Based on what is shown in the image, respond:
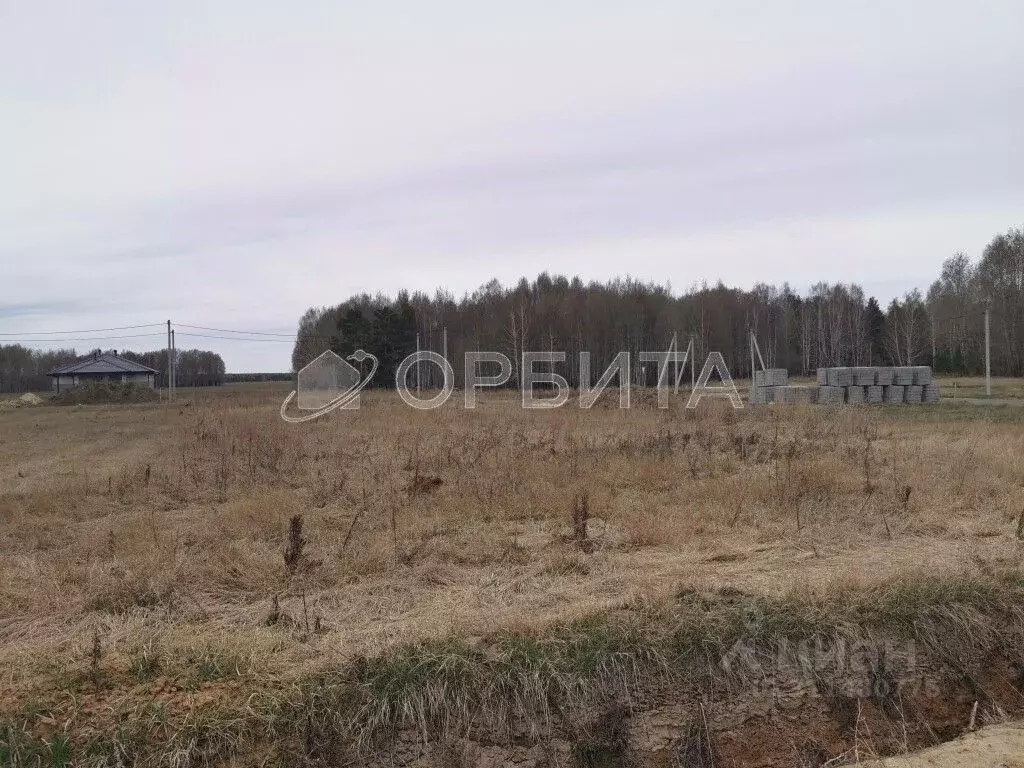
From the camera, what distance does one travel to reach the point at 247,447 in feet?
42.5

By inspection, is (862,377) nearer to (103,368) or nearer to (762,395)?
(762,395)

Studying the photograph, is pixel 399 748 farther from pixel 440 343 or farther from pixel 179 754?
pixel 440 343

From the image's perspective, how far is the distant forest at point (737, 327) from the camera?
4706cm

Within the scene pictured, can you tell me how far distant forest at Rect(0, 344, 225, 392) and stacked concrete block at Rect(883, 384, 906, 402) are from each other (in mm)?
59121

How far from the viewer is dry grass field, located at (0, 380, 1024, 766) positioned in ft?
12.6

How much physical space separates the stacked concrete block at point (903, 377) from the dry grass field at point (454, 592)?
552 inches

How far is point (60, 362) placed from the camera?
263 ft

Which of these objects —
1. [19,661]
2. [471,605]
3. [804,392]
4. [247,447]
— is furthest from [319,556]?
[804,392]

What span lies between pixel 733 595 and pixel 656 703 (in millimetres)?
1030

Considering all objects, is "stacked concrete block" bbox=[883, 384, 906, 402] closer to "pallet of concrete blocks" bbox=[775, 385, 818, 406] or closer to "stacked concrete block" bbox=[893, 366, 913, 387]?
"stacked concrete block" bbox=[893, 366, 913, 387]

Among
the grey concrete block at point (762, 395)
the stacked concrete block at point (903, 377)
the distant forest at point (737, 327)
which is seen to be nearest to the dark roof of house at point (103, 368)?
the distant forest at point (737, 327)

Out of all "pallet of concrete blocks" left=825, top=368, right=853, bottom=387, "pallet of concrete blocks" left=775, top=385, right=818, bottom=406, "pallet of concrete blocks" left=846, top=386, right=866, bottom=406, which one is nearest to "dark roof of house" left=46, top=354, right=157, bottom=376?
"pallet of concrete blocks" left=775, top=385, right=818, bottom=406

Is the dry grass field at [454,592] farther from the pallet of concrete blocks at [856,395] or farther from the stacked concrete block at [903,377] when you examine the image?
the stacked concrete block at [903,377]

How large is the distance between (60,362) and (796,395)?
82.2 meters
